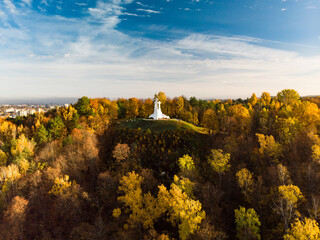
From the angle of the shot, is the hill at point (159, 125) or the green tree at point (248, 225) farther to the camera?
the hill at point (159, 125)

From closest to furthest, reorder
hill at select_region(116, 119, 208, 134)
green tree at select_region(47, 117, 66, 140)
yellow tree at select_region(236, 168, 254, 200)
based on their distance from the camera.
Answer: yellow tree at select_region(236, 168, 254, 200) → green tree at select_region(47, 117, 66, 140) → hill at select_region(116, 119, 208, 134)

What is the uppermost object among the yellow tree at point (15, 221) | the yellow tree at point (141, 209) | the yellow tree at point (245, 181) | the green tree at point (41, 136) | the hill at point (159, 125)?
the hill at point (159, 125)

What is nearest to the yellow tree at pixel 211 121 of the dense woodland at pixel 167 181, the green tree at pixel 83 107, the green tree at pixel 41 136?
the dense woodland at pixel 167 181

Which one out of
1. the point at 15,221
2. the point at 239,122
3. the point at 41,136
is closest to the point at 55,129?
the point at 41,136

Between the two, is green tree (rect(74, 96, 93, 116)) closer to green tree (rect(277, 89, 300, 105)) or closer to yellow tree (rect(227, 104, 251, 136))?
yellow tree (rect(227, 104, 251, 136))

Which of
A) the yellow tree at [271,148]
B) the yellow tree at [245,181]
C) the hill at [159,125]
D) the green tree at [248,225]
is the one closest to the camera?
the green tree at [248,225]

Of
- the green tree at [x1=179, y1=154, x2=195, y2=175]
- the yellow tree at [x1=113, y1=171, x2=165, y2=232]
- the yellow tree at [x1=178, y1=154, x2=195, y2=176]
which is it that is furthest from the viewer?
the green tree at [x1=179, y1=154, x2=195, y2=175]

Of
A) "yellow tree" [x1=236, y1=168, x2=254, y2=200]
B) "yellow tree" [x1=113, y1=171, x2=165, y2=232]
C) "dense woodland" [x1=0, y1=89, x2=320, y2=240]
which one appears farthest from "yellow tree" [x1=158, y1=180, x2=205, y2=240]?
"yellow tree" [x1=236, y1=168, x2=254, y2=200]

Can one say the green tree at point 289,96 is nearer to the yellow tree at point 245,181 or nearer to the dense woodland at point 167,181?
the dense woodland at point 167,181

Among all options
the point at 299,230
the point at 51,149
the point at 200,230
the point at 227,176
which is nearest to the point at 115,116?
the point at 51,149

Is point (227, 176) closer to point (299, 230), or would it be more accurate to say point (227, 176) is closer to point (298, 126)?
point (299, 230)
